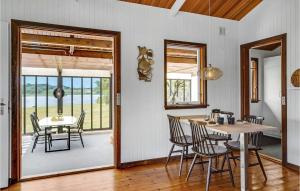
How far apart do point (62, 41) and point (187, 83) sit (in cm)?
279

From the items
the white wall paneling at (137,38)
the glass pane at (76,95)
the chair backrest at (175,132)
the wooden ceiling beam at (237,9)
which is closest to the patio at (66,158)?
the white wall paneling at (137,38)

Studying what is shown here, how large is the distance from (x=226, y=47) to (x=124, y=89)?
2426mm

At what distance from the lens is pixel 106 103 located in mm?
8008

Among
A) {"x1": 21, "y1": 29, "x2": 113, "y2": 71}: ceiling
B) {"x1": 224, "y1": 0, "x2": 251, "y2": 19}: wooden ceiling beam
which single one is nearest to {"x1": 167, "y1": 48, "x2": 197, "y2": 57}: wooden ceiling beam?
{"x1": 224, "y1": 0, "x2": 251, "y2": 19}: wooden ceiling beam

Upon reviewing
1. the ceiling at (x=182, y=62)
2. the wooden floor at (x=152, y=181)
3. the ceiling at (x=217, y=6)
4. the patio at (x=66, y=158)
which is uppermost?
the ceiling at (x=217, y=6)

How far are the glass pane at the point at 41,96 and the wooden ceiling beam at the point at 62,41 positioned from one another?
3106 millimetres

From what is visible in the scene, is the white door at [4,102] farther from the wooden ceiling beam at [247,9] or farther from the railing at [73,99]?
the railing at [73,99]

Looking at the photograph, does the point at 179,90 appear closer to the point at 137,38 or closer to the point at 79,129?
the point at 137,38

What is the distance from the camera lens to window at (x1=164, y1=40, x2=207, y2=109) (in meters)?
4.15

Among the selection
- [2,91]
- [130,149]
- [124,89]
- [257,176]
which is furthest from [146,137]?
[2,91]

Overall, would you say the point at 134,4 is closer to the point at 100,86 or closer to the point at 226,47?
the point at 226,47

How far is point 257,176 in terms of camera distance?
322 centimetres

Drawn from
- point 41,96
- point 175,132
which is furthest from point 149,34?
point 41,96

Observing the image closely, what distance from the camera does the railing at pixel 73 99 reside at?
7082mm
